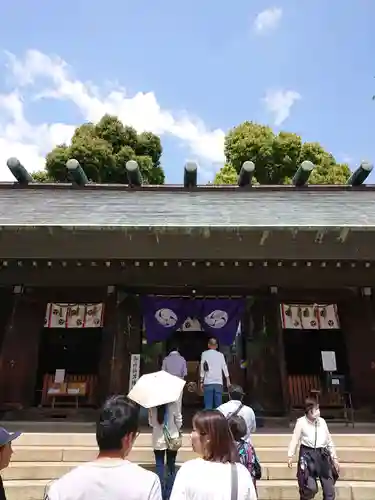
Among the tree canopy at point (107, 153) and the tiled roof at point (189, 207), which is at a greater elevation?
the tree canopy at point (107, 153)

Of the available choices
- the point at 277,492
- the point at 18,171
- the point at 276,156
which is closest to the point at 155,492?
the point at 277,492

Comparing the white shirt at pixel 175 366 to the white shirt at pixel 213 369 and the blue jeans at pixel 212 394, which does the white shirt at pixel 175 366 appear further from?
the blue jeans at pixel 212 394

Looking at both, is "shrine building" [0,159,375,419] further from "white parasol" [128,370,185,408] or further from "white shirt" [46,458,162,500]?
"white shirt" [46,458,162,500]

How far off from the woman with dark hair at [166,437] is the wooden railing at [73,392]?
4.03m

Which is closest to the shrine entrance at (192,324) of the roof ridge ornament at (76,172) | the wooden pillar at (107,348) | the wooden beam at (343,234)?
the wooden pillar at (107,348)

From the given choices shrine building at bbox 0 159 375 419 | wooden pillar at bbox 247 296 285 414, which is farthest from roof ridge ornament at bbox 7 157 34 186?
wooden pillar at bbox 247 296 285 414

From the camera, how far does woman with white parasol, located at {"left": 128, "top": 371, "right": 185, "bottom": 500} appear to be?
4504 millimetres

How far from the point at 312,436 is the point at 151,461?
2.47 meters

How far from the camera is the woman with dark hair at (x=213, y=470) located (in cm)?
192

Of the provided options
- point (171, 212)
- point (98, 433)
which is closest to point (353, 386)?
point (171, 212)

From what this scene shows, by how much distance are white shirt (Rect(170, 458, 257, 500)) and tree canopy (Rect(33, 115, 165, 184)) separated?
24047mm

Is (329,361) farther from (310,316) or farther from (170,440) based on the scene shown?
(170,440)

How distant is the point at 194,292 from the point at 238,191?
4854mm

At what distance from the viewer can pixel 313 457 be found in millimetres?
4195
